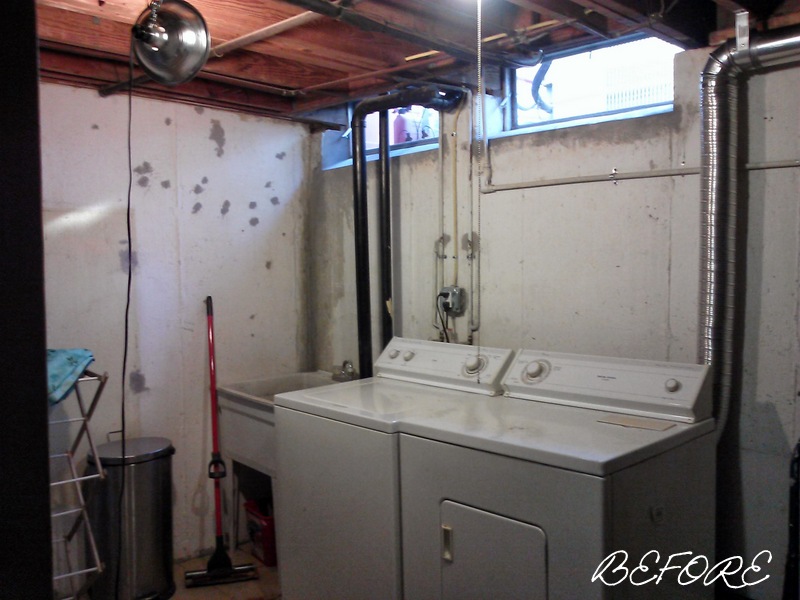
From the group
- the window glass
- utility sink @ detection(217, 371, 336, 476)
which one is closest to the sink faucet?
utility sink @ detection(217, 371, 336, 476)

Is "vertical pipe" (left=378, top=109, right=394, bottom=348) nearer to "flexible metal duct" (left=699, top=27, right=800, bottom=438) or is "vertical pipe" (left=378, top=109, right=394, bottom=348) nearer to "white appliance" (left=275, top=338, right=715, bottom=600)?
"white appliance" (left=275, top=338, right=715, bottom=600)

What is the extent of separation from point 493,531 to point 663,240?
3.66ft

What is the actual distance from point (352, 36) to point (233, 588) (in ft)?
7.37

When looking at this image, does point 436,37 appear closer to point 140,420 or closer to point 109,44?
point 109,44

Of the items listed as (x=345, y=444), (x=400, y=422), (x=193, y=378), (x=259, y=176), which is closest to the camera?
(x=400, y=422)

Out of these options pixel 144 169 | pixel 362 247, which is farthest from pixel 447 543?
pixel 144 169

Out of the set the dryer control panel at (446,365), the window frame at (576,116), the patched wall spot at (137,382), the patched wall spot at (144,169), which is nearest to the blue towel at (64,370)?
the patched wall spot at (137,382)

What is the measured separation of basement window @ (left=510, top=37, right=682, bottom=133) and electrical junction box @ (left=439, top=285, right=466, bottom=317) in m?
0.72

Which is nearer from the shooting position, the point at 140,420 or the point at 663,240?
the point at 663,240

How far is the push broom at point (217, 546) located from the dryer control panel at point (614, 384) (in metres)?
1.45

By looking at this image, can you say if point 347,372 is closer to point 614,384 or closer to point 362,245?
point 362,245

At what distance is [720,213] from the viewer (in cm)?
196

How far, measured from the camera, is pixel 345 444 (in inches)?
79.9

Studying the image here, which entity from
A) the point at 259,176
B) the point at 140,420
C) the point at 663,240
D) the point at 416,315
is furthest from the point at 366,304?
the point at 663,240
